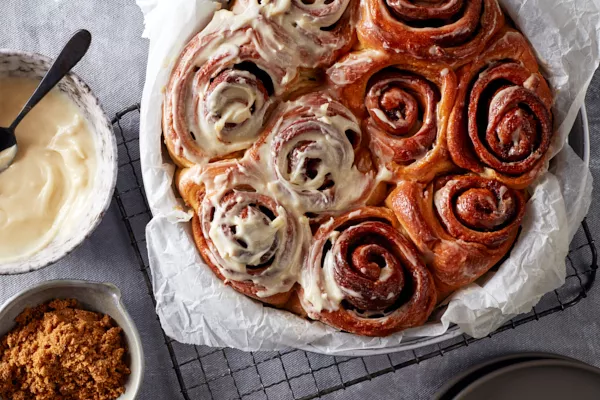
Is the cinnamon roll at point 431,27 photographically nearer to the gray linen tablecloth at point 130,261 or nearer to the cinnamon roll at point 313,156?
the cinnamon roll at point 313,156

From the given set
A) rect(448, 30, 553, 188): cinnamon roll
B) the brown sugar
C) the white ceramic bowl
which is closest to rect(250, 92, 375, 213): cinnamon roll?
rect(448, 30, 553, 188): cinnamon roll

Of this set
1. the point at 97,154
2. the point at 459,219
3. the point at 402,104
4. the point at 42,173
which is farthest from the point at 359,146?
the point at 42,173

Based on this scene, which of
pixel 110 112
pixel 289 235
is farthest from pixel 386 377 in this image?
pixel 110 112

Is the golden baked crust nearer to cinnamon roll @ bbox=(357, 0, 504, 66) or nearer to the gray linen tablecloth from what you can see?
cinnamon roll @ bbox=(357, 0, 504, 66)

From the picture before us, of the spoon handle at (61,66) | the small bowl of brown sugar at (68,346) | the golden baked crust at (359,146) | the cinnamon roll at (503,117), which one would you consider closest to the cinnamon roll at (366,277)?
the golden baked crust at (359,146)

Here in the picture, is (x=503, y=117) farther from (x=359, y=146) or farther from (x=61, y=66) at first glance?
(x=61, y=66)

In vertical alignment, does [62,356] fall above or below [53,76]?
below
